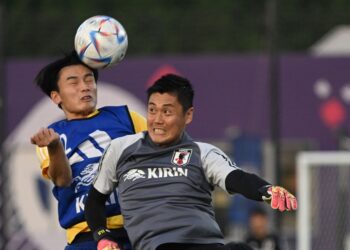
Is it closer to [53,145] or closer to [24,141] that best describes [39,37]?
[24,141]

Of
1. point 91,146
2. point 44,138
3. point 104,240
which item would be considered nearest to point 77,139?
point 91,146

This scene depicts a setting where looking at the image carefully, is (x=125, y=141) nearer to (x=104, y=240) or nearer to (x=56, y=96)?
(x=104, y=240)

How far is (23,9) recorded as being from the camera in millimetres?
31469

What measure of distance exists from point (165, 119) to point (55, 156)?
763mm

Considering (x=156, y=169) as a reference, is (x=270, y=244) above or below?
below

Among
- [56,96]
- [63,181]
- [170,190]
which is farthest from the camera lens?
[56,96]

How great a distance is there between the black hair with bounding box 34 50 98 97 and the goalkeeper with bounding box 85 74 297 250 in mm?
972

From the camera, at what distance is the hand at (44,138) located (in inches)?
248

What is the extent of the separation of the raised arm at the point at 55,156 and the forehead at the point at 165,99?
62cm

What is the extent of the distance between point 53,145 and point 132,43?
14.5 metres

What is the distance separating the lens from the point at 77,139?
6.84 m

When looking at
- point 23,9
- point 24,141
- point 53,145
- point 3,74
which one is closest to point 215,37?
point 24,141

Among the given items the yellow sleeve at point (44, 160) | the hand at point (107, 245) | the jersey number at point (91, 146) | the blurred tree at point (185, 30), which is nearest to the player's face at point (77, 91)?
the jersey number at point (91, 146)

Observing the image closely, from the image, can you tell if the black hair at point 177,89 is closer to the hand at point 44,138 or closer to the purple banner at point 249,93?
the hand at point 44,138
